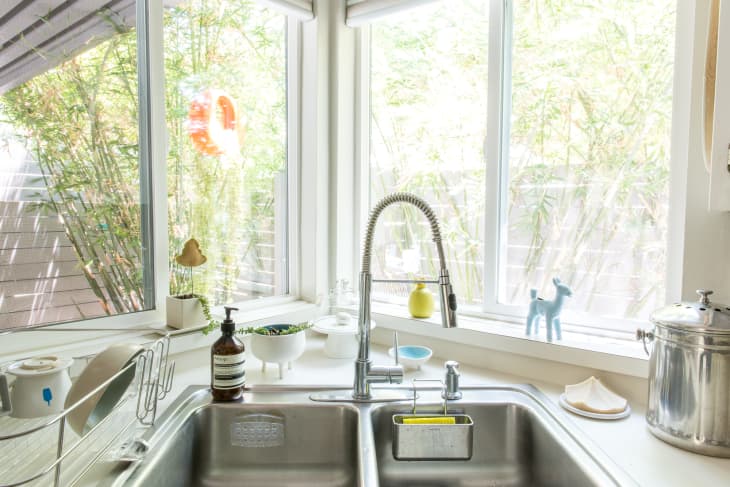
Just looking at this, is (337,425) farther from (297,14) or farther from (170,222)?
(297,14)

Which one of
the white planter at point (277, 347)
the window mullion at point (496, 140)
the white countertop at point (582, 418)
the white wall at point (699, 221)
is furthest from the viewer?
the window mullion at point (496, 140)

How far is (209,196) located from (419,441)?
3.33 ft

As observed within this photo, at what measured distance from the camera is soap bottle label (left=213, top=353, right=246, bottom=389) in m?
1.13

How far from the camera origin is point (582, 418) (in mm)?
1082

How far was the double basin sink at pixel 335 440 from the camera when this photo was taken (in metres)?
1.07

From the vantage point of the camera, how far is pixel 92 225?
4.22 feet

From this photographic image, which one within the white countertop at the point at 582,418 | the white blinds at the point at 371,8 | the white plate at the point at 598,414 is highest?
the white blinds at the point at 371,8

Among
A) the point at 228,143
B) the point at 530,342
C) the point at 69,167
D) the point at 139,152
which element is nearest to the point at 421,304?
the point at 530,342

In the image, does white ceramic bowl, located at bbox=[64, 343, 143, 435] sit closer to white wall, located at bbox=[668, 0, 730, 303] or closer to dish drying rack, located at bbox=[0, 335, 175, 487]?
dish drying rack, located at bbox=[0, 335, 175, 487]

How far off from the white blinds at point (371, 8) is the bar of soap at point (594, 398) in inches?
49.1

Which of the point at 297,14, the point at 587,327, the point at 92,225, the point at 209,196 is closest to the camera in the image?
the point at 92,225

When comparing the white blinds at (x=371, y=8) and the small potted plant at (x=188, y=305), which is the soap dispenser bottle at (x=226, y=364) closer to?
the small potted plant at (x=188, y=305)

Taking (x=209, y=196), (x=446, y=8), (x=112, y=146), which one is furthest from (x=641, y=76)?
(x=112, y=146)

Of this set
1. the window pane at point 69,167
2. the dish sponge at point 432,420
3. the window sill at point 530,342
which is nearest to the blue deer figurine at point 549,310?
the window sill at point 530,342
